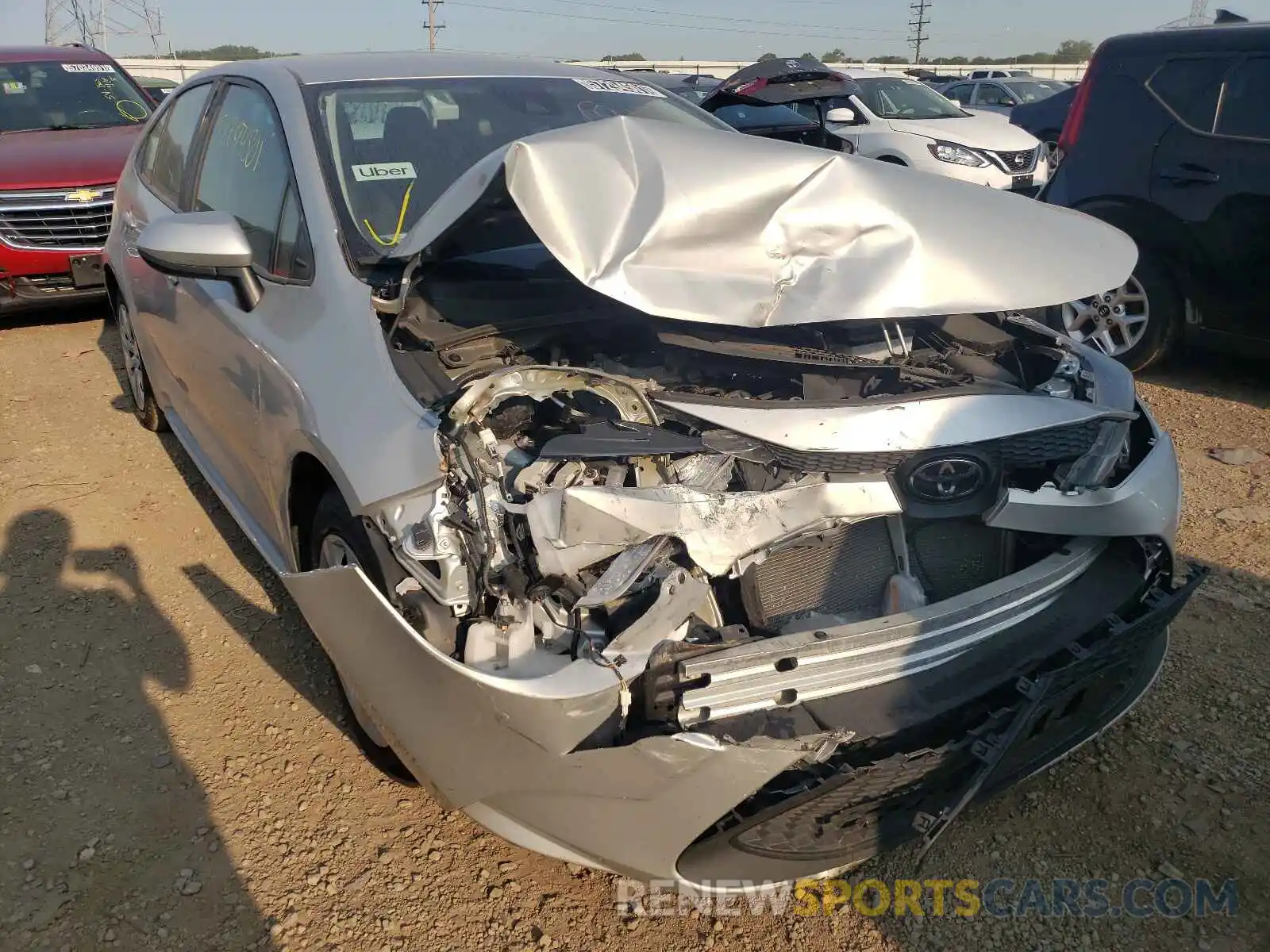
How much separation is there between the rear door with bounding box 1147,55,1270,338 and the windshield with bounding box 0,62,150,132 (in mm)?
7326

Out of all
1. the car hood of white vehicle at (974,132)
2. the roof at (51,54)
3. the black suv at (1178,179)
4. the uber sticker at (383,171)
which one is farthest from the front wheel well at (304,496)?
the car hood of white vehicle at (974,132)

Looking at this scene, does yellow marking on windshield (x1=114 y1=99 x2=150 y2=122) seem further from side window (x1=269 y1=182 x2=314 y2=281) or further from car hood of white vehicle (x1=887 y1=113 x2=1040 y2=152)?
car hood of white vehicle (x1=887 y1=113 x2=1040 y2=152)

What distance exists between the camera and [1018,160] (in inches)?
376

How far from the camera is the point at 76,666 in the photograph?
3.06m

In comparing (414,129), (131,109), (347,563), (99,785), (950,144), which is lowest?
(99,785)

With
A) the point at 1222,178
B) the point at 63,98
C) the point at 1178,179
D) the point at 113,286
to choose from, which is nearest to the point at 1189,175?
the point at 1178,179

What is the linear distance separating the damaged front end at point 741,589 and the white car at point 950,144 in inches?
297

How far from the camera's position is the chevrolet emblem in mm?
6551

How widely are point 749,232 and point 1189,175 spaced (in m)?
3.81

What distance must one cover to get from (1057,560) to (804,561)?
58 centimetres

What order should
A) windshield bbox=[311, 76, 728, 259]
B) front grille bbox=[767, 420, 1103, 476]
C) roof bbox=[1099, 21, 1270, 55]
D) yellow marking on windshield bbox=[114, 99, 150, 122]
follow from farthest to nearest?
yellow marking on windshield bbox=[114, 99, 150, 122] < roof bbox=[1099, 21, 1270, 55] < windshield bbox=[311, 76, 728, 259] < front grille bbox=[767, 420, 1103, 476]

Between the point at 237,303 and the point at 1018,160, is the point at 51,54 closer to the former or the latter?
the point at 237,303

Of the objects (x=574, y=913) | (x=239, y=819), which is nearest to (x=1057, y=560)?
(x=574, y=913)

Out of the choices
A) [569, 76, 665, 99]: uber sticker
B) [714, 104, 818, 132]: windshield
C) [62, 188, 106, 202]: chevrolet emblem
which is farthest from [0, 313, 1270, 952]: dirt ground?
[714, 104, 818, 132]: windshield
